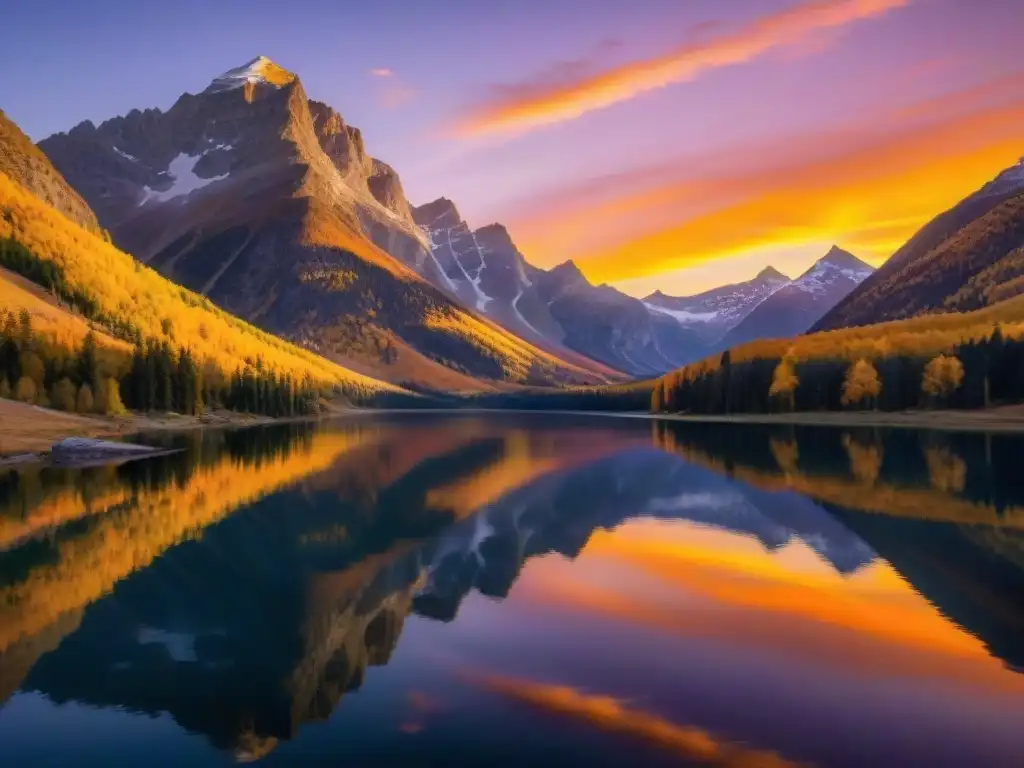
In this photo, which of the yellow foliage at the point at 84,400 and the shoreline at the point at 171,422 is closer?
the shoreline at the point at 171,422

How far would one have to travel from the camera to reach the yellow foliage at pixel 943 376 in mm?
169875

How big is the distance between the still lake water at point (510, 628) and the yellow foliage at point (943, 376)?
12160 cm

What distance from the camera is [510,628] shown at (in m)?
28.4

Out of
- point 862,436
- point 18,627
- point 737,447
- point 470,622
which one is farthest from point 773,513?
point 862,436

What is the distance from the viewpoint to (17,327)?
468 feet

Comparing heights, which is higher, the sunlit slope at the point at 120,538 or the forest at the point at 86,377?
the forest at the point at 86,377

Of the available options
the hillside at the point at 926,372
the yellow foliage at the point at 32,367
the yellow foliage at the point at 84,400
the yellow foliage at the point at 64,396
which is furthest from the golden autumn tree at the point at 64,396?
the hillside at the point at 926,372

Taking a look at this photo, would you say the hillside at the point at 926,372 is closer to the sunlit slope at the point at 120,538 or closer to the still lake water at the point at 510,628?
the still lake water at the point at 510,628

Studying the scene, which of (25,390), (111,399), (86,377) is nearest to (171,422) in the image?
→ (111,399)

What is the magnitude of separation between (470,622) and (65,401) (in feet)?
432

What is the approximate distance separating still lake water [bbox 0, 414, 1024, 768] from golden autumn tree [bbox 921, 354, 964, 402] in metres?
122

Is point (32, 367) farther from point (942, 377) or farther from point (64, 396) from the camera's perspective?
point (942, 377)

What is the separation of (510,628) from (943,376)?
171760mm

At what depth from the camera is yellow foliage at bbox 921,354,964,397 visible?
169875 millimetres
